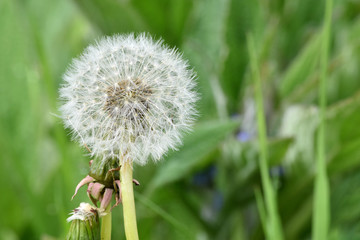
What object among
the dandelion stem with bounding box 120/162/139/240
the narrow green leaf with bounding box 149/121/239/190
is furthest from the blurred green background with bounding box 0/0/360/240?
the dandelion stem with bounding box 120/162/139/240

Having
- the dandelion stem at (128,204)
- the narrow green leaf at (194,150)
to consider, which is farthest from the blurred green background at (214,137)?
the dandelion stem at (128,204)

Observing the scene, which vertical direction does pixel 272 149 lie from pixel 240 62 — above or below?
below

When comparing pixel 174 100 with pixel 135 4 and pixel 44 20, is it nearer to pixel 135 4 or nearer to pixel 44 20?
pixel 135 4

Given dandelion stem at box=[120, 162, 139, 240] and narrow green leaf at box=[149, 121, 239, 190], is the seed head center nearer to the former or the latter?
dandelion stem at box=[120, 162, 139, 240]

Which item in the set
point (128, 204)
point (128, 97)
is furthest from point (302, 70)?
point (128, 204)

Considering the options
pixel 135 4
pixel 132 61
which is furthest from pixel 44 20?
pixel 132 61
